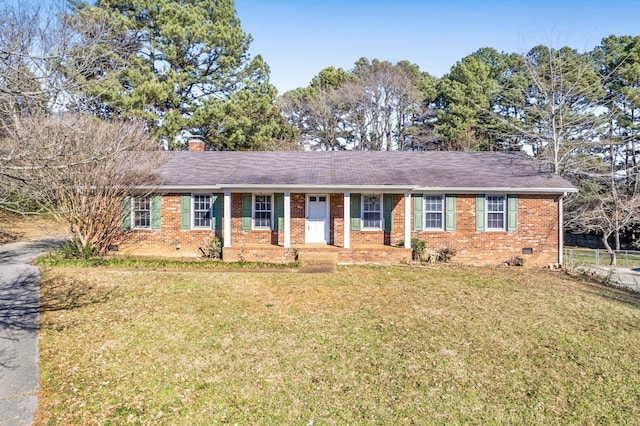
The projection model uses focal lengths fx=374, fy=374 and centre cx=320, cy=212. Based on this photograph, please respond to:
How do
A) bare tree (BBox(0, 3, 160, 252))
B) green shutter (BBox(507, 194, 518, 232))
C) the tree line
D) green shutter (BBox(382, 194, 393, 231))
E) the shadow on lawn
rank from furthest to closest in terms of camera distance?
the tree line
green shutter (BBox(382, 194, 393, 231))
green shutter (BBox(507, 194, 518, 232))
the shadow on lawn
bare tree (BBox(0, 3, 160, 252))

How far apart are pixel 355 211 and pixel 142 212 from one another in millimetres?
8168

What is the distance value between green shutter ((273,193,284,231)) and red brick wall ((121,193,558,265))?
0.32 metres

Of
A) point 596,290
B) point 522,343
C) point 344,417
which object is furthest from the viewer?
point 596,290

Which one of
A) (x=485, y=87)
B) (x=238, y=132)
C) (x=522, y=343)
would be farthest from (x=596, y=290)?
(x=485, y=87)

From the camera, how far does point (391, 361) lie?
566 centimetres

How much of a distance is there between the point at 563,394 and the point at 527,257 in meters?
9.90

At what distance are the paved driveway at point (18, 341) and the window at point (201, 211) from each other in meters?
5.14

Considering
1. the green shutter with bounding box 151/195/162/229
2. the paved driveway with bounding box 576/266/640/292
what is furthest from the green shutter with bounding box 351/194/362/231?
the paved driveway with bounding box 576/266/640/292

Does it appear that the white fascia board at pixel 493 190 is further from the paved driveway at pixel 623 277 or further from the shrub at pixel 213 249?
the shrub at pixel 213 249

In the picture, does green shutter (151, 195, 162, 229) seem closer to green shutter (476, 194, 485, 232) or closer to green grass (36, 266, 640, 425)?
green grass (36, 266, 640, 425)

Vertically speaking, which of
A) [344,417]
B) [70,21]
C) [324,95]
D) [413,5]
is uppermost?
[324,95]

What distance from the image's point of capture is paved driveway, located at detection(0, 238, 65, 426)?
434 centimetres

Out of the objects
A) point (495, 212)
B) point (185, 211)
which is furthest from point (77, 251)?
point (495, 212)

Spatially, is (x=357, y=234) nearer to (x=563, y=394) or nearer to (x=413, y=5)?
(x=413, y=5)
